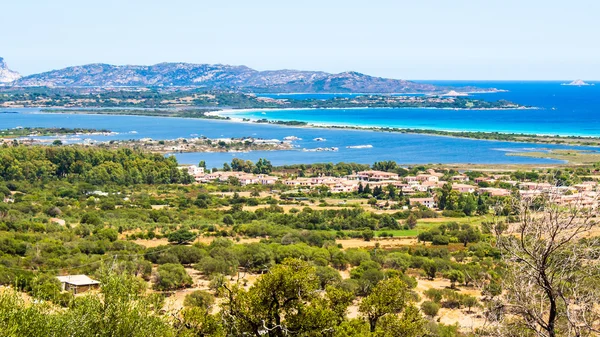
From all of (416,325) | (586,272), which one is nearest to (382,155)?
(416,325)

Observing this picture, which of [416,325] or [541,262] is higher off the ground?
[541,262]

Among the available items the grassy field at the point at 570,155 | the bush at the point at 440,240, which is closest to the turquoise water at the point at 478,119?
the grassy field at the point at 570,155

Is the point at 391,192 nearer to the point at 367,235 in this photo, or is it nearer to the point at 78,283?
the point at 367,235

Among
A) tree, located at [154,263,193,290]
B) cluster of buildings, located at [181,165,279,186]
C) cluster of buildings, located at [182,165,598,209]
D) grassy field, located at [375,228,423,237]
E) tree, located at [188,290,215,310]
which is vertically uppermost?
tree, located at [188,290,215,310]

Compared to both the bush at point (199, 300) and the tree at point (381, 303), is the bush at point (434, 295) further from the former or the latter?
the tree at point (381, 303)

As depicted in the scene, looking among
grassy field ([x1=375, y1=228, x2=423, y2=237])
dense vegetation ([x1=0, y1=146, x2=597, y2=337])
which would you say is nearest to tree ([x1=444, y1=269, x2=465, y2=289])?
dense vegetation ([x1=0, y1=146, x2=597, y2=337])

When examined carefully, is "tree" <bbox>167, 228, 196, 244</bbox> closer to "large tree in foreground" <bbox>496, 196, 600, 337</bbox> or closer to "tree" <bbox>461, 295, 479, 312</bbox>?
"tree" <bbox>461, 295, 479, 312</bbox>

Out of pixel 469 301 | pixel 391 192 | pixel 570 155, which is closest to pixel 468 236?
pixel 469 301

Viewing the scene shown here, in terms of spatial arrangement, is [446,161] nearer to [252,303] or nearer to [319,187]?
[319,187]
